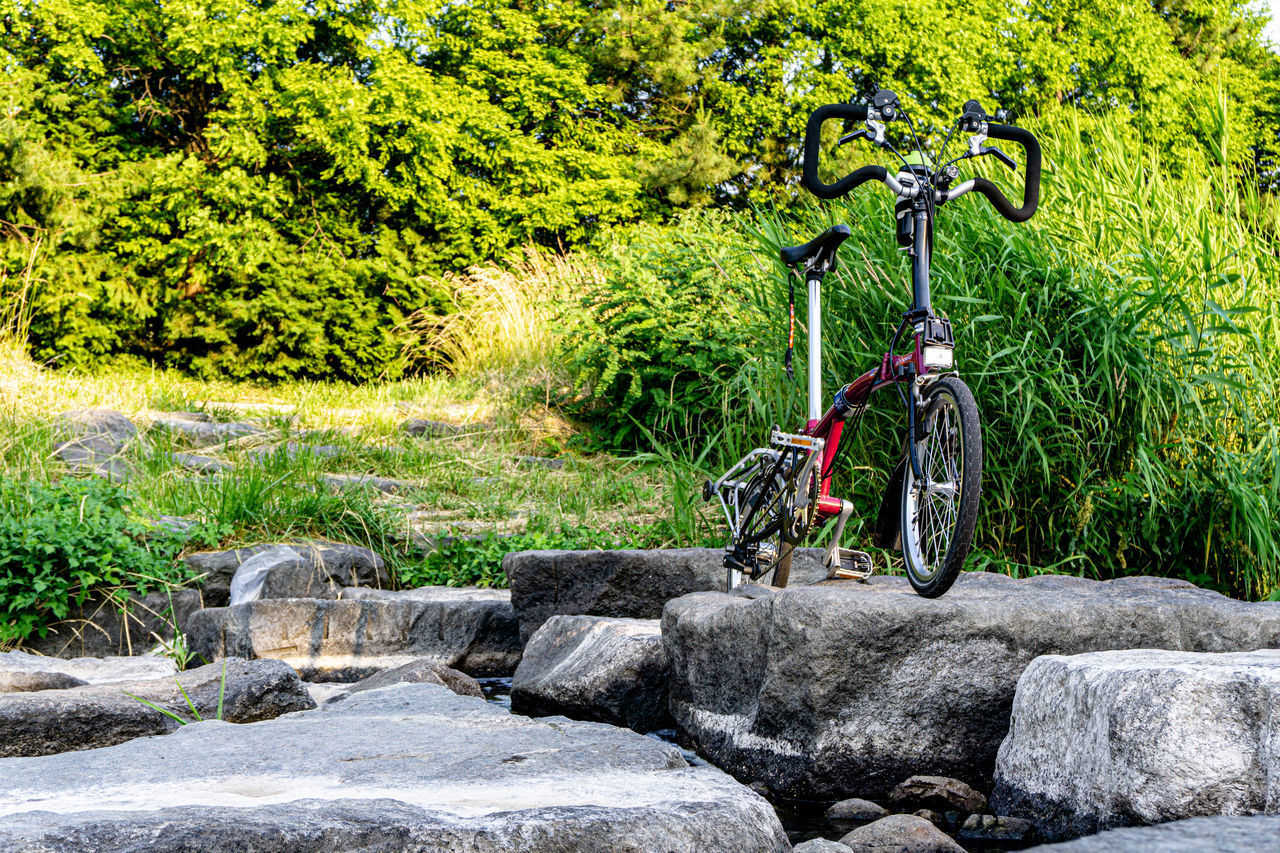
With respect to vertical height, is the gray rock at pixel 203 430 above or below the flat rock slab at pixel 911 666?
above

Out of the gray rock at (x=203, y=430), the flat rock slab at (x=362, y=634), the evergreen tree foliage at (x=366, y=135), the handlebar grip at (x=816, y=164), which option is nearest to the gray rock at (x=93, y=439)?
the gray rock at (x=203, y=430)

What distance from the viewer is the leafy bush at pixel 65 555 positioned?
14.7 ft

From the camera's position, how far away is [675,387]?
25.3ft

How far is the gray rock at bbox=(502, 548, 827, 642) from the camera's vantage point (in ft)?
14.5

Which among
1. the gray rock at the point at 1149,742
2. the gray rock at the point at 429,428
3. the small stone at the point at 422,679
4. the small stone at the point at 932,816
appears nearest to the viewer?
the gray rock at the point at 1149,742

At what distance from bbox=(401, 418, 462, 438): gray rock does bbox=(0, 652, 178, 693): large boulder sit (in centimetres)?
402

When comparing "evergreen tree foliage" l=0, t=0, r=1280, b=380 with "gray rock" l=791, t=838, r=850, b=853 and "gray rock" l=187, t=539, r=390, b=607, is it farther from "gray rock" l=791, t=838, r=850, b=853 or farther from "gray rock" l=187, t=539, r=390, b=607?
"gray rock" l=791, t=838, r=850, b=853

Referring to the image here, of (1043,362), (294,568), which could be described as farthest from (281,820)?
(1043,362)

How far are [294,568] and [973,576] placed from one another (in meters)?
2.89

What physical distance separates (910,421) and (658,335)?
4.83m

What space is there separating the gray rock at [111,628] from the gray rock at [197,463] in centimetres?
149

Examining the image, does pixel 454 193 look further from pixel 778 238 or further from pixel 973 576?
pixel 973 576

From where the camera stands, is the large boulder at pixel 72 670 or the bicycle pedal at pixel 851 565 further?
the large boulder at pixel 72 670

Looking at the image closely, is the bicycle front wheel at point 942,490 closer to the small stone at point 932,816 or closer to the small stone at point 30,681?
the small stone at point 932,816
